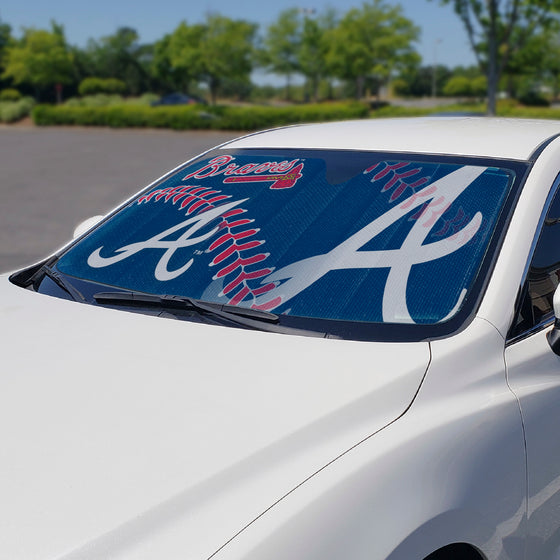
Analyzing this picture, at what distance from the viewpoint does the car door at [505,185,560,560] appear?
6.52 ft

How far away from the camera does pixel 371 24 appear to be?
50.9 metres

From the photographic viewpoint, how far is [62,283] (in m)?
2.69

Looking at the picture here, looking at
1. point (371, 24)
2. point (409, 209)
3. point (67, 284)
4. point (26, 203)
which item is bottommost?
point (26, 203)

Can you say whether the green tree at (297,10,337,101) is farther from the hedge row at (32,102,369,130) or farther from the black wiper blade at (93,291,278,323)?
the black wiper blade at (93,291,278,323)

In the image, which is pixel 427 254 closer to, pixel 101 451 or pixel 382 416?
pixel 382 416

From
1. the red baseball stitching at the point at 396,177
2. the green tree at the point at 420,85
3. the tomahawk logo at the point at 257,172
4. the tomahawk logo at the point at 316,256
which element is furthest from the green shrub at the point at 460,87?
the tomahawk logo at the point at 316,256

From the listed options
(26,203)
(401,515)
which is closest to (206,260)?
(401,515)

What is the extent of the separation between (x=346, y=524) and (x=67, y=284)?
5.06 ft

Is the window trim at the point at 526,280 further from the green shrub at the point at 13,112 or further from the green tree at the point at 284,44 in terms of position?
the green tree at the point at 284,44

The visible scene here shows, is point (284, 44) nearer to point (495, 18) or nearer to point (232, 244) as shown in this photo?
point (495, 18)

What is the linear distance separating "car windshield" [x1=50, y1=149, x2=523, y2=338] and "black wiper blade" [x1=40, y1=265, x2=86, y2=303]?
5cm

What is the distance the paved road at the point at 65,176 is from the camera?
33.0 ft

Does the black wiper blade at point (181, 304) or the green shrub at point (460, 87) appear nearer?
the black wiper blade at point (181, 304)

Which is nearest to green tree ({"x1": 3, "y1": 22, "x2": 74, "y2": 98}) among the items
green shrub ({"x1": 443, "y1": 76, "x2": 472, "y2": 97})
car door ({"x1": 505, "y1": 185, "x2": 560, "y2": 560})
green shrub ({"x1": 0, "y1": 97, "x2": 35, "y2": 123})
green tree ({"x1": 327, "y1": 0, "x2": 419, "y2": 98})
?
green shrub ({"x1": 0, "y1": 97, "x2": 35, "y2": 123})
